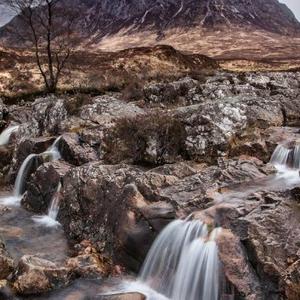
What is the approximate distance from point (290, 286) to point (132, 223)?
5.18 m

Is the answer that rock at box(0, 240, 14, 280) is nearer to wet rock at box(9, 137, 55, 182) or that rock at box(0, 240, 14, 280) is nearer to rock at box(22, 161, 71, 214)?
rock at box(22, 161, 71, 214)

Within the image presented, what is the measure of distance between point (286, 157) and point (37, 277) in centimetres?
909

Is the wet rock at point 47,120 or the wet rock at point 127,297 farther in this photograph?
the wet rock at point 47,120

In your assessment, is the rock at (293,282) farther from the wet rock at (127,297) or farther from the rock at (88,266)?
the rock at (88,266)

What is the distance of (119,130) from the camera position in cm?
1936

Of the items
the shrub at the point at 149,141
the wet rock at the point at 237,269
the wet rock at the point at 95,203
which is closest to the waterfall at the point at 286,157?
the shrub at the point at 149,141

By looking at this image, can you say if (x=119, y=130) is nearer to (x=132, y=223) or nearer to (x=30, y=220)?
(x=30, y=220)

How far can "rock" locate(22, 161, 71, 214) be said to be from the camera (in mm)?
18092

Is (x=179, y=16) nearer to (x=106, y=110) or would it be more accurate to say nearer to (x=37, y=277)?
(x=106, y=110)

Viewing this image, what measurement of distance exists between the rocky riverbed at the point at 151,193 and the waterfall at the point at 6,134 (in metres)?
2.00

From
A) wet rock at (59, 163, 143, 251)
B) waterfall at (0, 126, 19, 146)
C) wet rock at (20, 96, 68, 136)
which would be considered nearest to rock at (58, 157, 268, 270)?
wet rock at (59, 163, 143, 251)

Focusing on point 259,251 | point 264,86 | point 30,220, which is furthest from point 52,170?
point 264,86

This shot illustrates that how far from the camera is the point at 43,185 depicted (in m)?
18.5

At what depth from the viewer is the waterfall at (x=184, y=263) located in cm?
1103
